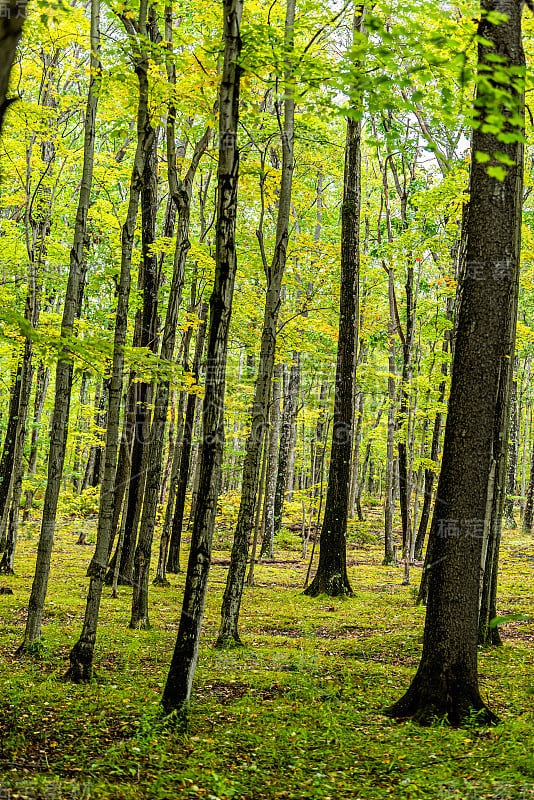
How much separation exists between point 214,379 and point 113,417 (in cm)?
199

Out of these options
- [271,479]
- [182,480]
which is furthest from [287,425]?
[182,480]

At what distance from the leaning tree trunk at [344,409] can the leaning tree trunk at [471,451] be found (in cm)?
659

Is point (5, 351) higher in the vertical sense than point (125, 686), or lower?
higher

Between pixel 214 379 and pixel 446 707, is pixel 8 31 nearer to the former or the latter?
pixel 214 379

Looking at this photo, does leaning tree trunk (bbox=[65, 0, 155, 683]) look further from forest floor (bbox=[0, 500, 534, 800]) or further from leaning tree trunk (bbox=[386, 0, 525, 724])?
leaning tree trunk (bbox=[386, 0, 525, 724])

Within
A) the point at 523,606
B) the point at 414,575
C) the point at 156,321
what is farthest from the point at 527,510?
the point at 156,321

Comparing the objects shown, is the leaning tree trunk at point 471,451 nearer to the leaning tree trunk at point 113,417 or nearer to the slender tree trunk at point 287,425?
the leaning tree trunk at point 113,417

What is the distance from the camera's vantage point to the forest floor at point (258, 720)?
4219 mm

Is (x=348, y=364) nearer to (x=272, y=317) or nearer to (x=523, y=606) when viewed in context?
(x=272, y=317)

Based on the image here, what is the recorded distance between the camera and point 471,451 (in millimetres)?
5812

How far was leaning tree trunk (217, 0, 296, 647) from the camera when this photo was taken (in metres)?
8.55

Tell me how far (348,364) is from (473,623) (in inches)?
320

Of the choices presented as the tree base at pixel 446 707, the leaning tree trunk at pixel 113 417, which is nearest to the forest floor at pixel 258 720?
the tree base at pixel 446 707

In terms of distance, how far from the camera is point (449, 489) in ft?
19.2
